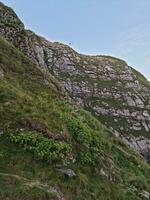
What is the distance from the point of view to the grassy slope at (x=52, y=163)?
83.9 ft

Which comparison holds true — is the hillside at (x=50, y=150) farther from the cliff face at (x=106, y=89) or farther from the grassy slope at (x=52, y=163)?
the cliff face at (x=106, y=89)

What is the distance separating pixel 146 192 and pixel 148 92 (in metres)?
76.8

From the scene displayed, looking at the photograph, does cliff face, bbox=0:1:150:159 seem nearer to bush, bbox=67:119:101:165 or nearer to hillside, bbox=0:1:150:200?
hillside, bbox=0:1:150:200

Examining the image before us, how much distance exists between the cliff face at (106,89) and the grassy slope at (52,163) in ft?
128

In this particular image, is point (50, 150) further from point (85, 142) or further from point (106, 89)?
point (106, 89)

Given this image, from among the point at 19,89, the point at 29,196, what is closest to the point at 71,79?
the point at 19,89

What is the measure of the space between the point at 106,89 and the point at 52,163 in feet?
236

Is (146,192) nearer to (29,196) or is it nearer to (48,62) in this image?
(29,196)

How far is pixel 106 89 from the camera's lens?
98.9 meters

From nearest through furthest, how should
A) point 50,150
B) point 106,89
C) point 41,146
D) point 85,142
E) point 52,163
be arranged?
point 52,163, point 41,146, point 50,150, point 85,142, point 106,89

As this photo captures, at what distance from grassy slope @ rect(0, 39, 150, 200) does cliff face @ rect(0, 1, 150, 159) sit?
128 ft

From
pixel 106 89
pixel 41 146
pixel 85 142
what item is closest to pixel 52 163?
pixel 41 146

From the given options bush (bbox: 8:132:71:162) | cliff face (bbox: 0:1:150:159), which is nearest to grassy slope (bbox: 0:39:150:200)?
bush (bbox: 8:132:71:162)

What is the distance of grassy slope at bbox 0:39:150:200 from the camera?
25.6m
